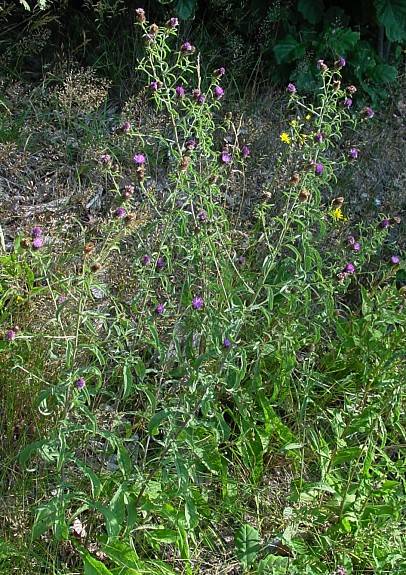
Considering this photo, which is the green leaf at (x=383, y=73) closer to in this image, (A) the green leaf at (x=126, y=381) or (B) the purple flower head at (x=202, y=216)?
(B) the purple flower head at (x=202, y=216)

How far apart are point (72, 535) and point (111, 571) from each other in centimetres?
25

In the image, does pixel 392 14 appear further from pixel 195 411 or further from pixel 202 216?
pixel 195 411

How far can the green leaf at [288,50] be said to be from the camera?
4773 mm

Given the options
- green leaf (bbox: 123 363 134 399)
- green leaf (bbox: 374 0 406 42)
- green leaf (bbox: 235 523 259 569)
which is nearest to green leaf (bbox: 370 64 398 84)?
green leaf (bbox: 374 0 406 42)

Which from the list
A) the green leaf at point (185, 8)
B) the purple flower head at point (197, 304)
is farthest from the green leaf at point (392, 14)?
the purple flower head at point (197, 304)

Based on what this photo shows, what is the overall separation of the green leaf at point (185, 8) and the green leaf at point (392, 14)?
1037mm

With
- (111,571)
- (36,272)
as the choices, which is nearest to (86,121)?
(36,272)

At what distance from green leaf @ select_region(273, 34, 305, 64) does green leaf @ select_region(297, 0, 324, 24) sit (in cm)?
16

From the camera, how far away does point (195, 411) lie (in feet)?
7.41

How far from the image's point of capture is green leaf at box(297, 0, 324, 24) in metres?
4.83

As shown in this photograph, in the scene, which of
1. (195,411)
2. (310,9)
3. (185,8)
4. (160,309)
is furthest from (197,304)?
(310,9)

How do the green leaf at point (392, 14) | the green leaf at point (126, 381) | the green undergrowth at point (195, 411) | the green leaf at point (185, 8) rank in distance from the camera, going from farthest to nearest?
the green leaf at point (392, 14) < the green leaf at point (185, 8) < the green undergrowth at point (195, 411) < the green leaf at point (126, 381)

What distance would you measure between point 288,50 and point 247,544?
3.13 m

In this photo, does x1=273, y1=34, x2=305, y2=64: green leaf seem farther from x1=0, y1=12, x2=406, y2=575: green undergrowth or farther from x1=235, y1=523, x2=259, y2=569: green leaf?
x1=235, y1=523, x2=259, y2=569: green leaf
